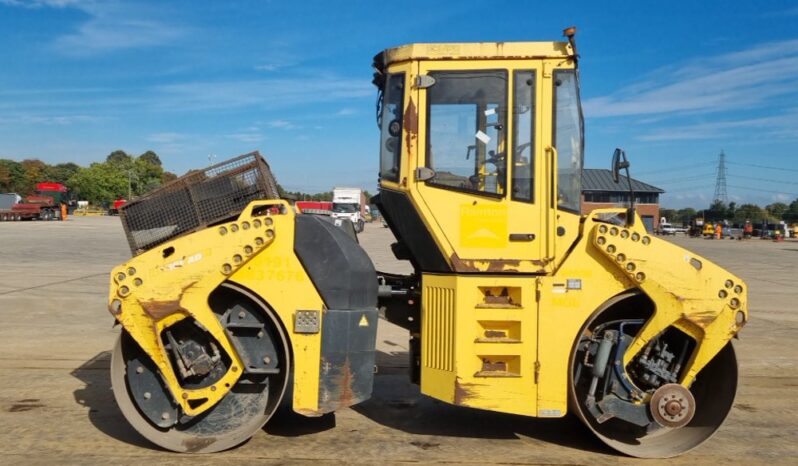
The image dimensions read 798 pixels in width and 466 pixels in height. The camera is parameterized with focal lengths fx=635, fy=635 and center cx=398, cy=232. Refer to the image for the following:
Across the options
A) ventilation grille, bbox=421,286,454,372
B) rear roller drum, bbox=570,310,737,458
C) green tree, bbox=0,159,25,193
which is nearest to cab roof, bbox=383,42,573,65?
ventilation grille, bbox=421,286,454,372

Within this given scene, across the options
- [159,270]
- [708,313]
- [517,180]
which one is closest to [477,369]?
[517,180]

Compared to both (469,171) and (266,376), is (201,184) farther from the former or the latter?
(469,171)

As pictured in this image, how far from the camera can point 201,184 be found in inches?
188

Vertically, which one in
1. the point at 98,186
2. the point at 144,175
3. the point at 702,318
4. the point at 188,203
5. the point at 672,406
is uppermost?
the point at 144,175

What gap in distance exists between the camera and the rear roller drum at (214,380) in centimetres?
445

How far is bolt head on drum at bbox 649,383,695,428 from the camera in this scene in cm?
429

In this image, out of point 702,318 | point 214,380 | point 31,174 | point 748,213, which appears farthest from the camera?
point 31,174

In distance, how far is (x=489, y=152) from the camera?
4426 millimetres

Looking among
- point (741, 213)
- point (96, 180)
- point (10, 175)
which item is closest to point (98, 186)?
point (96, 180)

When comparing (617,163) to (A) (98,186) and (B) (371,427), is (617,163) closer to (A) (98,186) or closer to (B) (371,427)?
(B) (371,427)

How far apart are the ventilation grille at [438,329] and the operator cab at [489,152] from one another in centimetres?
20

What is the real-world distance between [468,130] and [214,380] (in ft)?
8.29

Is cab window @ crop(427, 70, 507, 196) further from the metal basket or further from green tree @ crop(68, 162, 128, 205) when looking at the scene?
green tree @ crop(68, 162, 128, 205)

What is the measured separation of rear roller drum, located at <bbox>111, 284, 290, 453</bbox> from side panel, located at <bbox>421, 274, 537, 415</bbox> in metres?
1.20
